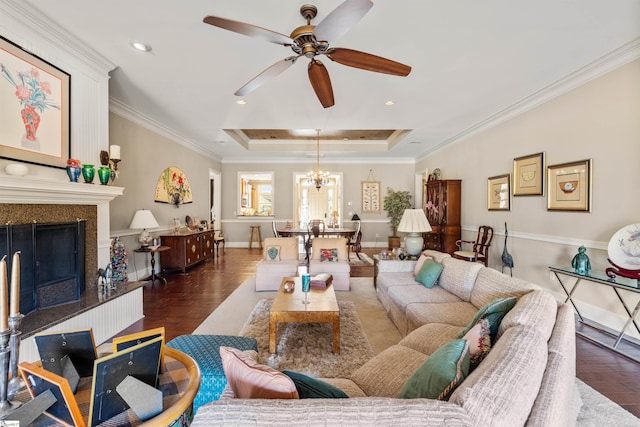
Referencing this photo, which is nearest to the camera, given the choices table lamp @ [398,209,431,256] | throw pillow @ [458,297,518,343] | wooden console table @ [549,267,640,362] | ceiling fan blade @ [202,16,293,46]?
throw pillow @ [458,297,518,343]

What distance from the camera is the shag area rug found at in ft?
7.17

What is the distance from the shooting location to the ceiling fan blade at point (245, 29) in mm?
1812

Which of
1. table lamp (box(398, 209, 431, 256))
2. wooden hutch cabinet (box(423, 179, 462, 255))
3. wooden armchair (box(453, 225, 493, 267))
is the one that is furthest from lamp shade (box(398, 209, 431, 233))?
wooden hutch cabinet (box(423, 179, 462, 255))

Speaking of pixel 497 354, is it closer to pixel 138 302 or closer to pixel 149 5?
pixel 149 5

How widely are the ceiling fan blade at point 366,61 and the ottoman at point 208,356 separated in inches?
87.2

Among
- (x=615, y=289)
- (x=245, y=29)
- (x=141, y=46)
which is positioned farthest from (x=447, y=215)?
(x=141, y=46)

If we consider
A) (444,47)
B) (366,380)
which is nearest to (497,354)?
(366,380)

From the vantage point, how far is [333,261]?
441 cm

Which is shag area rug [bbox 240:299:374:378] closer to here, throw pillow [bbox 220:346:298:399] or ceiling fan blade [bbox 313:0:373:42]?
throw pillow [bbox 220:346:298:399]

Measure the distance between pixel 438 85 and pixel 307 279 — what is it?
2.96 metres

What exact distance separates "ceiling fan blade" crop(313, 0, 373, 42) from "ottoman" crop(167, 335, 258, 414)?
2.15 m

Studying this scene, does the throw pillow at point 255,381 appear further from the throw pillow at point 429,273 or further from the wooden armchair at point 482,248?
the wooden armchair at point 482,248

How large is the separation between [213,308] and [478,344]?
3.10 m

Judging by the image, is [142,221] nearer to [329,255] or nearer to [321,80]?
[329,255]
